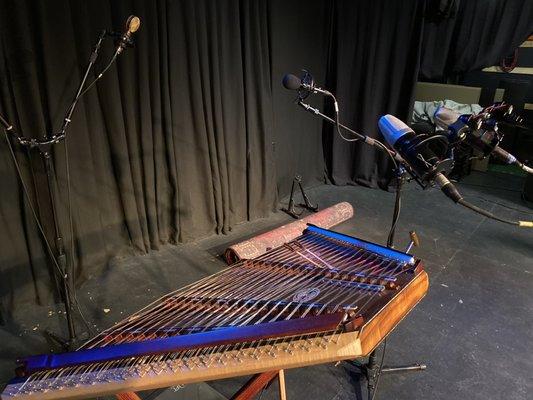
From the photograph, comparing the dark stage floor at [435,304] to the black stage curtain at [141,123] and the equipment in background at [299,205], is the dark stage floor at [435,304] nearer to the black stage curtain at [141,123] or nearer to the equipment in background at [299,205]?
the equipment in background at [299,205]

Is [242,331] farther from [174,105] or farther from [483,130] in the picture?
[174,105]

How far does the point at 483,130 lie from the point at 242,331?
909 millimetres

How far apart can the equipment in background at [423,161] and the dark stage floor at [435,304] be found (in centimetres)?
114

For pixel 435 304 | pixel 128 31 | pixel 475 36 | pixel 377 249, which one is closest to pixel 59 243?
pixel 128 31

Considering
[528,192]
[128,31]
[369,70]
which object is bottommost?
[528,192]

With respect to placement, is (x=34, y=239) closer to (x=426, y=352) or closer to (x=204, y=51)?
(x=204, y=51)

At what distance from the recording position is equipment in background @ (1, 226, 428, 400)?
34.4 inches

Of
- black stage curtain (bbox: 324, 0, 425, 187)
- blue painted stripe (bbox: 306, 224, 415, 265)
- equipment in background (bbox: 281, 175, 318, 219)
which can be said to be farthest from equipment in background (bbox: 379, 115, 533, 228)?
black stage curtain (bbox: 324, 0, 425, 187)

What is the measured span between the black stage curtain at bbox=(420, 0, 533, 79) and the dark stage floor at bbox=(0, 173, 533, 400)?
2.22 m

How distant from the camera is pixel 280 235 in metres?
3.06

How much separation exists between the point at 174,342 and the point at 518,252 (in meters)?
3.17

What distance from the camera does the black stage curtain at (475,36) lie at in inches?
187

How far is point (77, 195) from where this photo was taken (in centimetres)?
260

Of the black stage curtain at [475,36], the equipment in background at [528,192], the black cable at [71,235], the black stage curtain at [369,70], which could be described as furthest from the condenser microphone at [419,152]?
the black stage curtain at [475,36]
